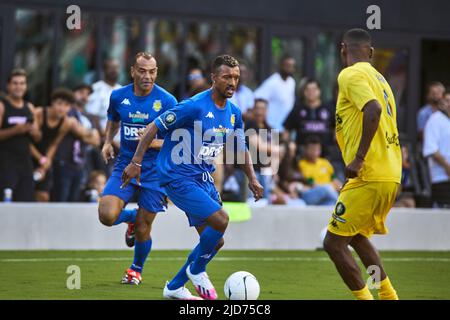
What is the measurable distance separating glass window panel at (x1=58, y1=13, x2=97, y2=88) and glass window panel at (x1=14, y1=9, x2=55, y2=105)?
244 mm

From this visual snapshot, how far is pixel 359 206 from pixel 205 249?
176 cm

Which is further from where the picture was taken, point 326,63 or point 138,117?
point 326,63

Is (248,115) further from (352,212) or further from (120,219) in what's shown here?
(352,212)

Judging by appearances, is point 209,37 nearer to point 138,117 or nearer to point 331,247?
point 138,117

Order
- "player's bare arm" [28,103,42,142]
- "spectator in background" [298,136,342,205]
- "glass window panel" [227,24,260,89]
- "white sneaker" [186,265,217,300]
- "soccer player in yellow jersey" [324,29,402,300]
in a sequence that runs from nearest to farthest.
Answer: "soccer player in yellow jersey" [324,29,402,300] < "white sneaker" [186,265,217,300] < "player's bare arm" [28,103,42,142] < "spectator in background" [298,136,342,205] < "glass window panel" [227,24,260,89]

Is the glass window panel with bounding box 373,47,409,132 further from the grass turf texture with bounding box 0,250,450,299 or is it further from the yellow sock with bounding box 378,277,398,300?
the yellow sock with bounding box 378,277,398,300

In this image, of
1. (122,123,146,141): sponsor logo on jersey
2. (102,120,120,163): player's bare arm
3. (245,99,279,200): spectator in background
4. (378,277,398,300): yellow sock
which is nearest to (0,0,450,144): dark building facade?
(245,99,279,200): spectator in background

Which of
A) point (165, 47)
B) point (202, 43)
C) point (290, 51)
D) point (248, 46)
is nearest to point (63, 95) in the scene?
point (165, 47)

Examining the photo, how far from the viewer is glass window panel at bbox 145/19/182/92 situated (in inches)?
812

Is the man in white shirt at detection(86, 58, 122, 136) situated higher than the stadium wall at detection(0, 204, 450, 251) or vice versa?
the man in white shirt at detection(86, 58, 122, 136)

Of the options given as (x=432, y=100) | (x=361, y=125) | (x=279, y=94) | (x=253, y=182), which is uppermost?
(x=279, y=94)

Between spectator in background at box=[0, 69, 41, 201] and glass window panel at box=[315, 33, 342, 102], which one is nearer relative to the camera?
spectator in background at box=[0, 69, 41, 201]

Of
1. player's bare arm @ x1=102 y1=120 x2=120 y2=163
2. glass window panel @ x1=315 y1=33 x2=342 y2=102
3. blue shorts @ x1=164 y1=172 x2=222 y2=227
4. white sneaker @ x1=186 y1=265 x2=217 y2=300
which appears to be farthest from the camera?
glass window panel @ x1=315 y1=33 x2=342 y2=102

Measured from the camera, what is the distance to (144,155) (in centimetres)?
1230
